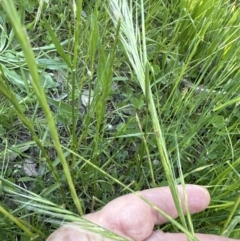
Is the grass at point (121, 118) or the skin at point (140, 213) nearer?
the skin at point (140, 213)

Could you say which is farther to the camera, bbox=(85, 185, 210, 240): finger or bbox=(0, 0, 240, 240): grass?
bbox=(0, 0, 240, 240): grass

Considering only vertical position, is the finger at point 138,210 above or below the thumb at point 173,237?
above

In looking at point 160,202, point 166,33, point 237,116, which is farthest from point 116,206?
point 166,33

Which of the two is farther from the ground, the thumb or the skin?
the skin

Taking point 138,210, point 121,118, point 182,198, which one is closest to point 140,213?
point 138,210

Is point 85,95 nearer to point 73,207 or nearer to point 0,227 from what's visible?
point 73,207
